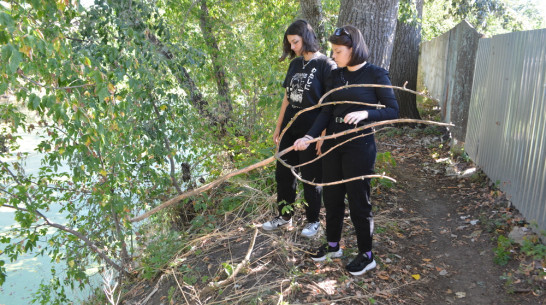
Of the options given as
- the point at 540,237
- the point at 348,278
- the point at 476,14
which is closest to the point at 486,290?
the point at 540,237

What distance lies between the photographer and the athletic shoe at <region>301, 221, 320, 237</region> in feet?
13.3

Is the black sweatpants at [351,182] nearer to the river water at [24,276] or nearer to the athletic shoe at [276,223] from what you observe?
the athletic shoe at [276,223]

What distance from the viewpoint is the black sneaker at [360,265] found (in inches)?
138

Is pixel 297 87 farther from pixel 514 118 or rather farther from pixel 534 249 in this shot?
pixel 514 118

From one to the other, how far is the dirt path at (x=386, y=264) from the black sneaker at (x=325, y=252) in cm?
6

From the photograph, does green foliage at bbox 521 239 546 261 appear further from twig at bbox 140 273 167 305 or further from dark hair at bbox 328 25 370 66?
twig at bbox 140 273 167 305

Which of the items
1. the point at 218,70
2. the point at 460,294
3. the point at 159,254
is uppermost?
the point at 218,70

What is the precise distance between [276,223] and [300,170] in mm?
665

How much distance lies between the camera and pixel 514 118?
4719 millimetres

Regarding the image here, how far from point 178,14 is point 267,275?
547 cm

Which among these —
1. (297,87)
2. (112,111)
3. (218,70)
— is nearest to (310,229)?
(297,87)

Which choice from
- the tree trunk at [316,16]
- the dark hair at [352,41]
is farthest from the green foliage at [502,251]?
the tree trunk at [316,16]

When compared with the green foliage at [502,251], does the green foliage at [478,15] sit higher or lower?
higher

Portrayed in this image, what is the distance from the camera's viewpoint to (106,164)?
4965 mm
